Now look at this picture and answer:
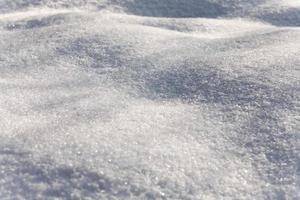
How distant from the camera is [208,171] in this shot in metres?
1.46

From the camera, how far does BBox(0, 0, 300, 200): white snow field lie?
55.9 inches

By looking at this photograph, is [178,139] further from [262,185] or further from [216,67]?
[216,67]

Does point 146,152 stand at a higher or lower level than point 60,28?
lower

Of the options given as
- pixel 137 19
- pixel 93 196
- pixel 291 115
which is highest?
pixel 137 19

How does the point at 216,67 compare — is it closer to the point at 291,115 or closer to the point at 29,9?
the point at 291,115

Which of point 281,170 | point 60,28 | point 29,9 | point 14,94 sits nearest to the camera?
point 281,170

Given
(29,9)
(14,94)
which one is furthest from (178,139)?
(29,9)

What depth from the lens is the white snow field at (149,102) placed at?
1.42 metres

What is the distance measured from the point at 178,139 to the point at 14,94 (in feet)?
2.02

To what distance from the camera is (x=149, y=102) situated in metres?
1.80

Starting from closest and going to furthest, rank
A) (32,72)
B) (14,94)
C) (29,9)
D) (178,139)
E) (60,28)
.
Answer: (178,139), (14,94), (32,72), (60,28), (29,9)

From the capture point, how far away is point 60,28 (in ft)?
7.57

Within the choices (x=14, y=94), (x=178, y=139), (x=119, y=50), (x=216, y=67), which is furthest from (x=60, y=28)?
(x=178, y=139)

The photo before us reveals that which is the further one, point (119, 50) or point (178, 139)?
point (119, 50)
